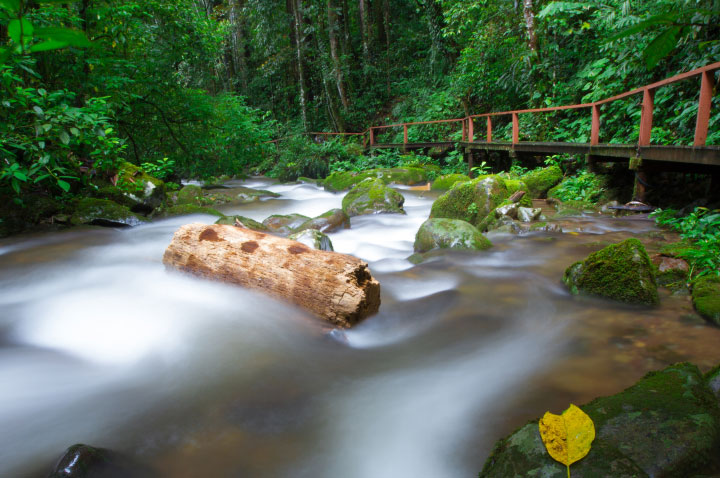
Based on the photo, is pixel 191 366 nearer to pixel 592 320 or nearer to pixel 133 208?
pixel 592 320

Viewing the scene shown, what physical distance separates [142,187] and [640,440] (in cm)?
842

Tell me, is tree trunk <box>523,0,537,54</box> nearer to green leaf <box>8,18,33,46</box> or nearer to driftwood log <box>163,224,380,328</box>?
driftwood log <box>163,224,380,328</box>

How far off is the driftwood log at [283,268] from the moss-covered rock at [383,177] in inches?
372

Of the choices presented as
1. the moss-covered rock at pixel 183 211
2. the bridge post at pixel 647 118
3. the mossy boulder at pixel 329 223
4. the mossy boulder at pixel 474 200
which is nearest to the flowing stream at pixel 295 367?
the mossy boulder at pixel 329 223

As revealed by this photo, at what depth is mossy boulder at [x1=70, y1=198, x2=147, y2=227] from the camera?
6.98m

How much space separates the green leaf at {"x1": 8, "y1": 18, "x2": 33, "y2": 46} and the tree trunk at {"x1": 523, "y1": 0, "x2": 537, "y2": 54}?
13974mm

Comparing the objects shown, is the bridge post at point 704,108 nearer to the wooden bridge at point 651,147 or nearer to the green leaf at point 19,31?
the wooden bridge at point 651,147

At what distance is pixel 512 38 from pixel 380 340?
13275 mm

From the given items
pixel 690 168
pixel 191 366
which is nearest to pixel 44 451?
pixel 191 366

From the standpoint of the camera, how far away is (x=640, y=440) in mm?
1817

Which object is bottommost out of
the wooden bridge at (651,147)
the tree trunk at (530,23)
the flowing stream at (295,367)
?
the flowing stream at (295,367)

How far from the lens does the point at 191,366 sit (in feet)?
10.2

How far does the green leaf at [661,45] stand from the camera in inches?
32.6

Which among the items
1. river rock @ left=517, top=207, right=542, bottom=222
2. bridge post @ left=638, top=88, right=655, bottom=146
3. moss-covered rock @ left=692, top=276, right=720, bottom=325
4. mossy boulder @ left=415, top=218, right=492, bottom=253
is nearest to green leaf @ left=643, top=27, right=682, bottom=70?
moss-covered rock @ left=692, top=276, right=720, bottom=325
